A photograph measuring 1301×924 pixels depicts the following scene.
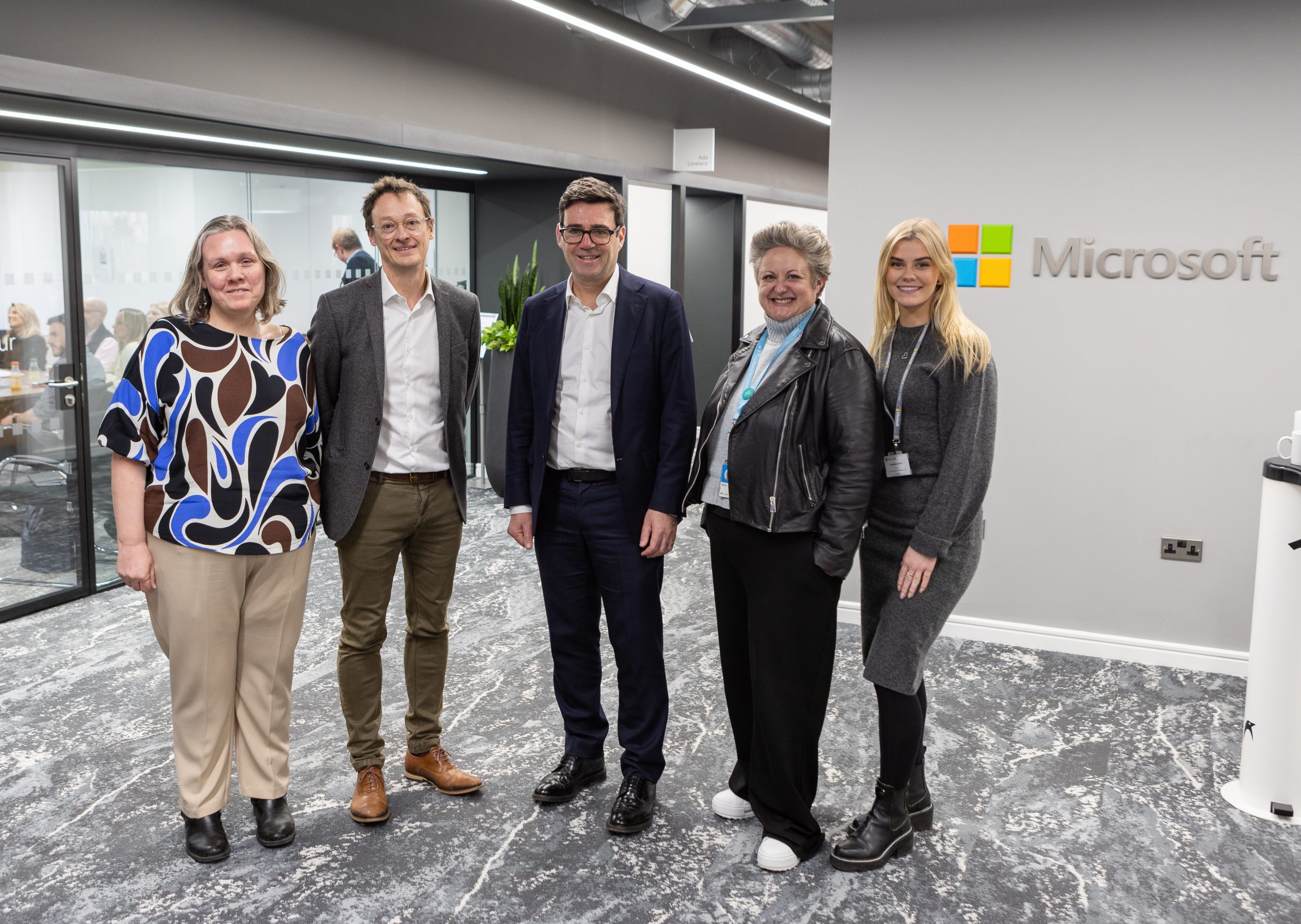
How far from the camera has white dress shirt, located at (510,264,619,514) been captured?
2719 mm

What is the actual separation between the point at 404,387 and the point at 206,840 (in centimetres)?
120

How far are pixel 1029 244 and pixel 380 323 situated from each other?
2.58 meters

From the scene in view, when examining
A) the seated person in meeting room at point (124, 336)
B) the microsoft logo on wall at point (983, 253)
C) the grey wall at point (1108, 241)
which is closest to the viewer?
the grey wall at point (1108, 241)

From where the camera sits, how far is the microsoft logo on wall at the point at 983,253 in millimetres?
4121

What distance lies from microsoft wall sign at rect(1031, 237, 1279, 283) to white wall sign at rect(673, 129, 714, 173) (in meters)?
3.99

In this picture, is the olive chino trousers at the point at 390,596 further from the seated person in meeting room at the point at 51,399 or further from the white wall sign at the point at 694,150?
the white wall sign at the point at 694,150

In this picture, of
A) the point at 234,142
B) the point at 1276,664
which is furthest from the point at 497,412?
the point at 1276,664

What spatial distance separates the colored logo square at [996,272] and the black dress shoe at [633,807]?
2.42 m

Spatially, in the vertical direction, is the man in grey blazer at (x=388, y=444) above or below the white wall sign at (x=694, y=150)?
below

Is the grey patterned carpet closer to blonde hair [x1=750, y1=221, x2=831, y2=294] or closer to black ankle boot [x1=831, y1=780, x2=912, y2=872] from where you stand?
black ankle boot [x1=831, y1=780, x2=912, y2=872]

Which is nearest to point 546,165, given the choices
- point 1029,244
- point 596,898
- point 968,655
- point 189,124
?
point 189,124

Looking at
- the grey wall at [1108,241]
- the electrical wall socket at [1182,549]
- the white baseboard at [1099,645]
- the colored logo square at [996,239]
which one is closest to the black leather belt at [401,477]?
the white baseboard at [1099,645]

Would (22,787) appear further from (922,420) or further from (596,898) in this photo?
(922,420)

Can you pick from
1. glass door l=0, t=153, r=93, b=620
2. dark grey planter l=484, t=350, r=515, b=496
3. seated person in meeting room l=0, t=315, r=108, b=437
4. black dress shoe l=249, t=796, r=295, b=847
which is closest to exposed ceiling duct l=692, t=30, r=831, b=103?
dark grey planter l=484, t=350, r=515, b=496
